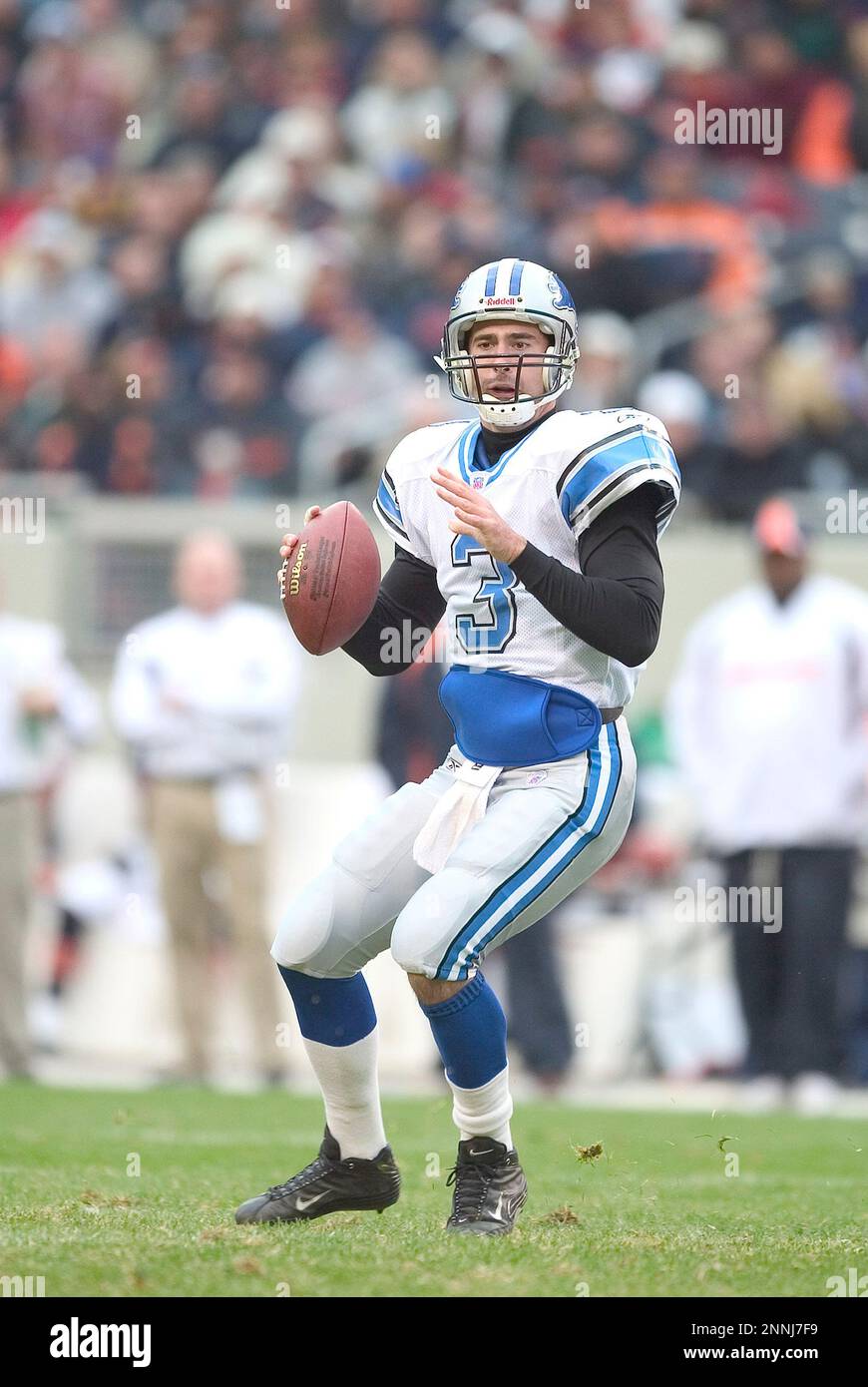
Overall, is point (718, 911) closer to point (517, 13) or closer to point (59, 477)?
point (59, 477)

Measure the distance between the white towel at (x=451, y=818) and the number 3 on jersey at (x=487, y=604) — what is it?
275 millimetres

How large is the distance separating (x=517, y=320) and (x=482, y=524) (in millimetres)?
607

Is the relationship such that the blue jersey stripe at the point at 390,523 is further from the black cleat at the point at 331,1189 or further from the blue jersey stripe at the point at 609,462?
the black cleat at the point at 331,1189

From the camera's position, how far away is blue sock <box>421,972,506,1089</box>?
443cm

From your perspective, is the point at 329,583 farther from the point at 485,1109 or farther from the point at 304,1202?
the point at 304,1202

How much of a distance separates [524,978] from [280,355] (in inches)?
185

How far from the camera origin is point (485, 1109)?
4.51m

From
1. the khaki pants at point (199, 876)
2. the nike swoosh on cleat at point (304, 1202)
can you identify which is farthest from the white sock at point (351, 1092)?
the khaki pants at point (199, 876)

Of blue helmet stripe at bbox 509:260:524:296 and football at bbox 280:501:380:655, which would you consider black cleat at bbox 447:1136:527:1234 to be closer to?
football at bbox 280:501:380:655

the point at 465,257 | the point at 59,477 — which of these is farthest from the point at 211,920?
the point at 465,257

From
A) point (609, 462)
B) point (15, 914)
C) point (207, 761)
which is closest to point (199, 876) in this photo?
point (207, 761)

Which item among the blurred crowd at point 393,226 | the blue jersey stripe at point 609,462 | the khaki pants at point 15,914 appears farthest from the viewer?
the blurred crowd at point 393,226

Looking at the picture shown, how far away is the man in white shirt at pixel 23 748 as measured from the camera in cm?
884

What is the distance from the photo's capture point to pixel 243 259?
12.6 m
